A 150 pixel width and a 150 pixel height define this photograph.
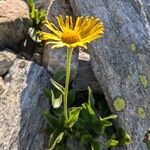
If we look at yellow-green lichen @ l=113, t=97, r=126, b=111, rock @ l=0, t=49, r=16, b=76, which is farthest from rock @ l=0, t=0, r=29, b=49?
yellow-green lichen @ l=113, t=97, r=126, b=111

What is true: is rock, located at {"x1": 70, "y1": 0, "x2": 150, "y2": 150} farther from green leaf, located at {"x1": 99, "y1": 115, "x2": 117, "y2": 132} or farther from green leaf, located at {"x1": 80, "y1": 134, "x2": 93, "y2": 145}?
green leaf, located at {"x1": 80, "y1": 134, "x2": 93, "y2": 145}

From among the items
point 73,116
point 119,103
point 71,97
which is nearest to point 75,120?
point 73,116

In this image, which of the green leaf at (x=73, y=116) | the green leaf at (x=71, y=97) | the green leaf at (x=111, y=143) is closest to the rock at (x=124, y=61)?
the green leaf at (x=111, y=143)

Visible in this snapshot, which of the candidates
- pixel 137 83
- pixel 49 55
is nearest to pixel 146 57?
pixel 137 83

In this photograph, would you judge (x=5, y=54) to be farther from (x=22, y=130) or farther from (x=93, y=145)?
(x=93, y=145)

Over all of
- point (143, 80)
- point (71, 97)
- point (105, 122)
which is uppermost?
point (143, 80)

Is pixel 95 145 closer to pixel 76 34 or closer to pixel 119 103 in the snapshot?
pixel 119 103

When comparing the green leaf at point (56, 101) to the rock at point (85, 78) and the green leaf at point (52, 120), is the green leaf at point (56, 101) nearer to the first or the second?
the green leaf at point (52, 120)
